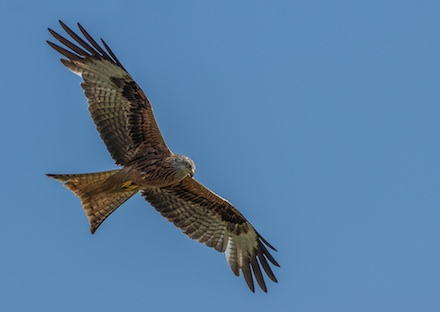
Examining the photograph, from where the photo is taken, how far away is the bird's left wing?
45.6ft

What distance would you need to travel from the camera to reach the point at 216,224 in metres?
14.2

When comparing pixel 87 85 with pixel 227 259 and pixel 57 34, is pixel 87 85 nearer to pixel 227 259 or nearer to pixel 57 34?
pixel 57 34

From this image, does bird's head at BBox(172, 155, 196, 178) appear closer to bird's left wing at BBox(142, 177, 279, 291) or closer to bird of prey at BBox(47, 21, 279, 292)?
bird of prey at BBox(47, 21, 279, 292)

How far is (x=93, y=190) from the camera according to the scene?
12.9m

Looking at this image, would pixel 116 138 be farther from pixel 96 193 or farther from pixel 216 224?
pixel 216 224

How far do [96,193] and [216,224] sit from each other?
7.15 ft

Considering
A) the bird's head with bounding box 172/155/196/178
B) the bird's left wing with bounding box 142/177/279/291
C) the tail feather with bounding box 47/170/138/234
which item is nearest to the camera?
the tail feather with bounding box 47/170/138/234

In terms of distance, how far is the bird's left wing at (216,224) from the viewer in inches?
547

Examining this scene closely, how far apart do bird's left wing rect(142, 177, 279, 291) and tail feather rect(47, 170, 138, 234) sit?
2.43 ft

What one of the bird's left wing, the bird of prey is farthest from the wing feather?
the bird's left wing

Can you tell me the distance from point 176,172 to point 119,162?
88 cm

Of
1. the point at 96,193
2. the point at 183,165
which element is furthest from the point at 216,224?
the point at 96,193

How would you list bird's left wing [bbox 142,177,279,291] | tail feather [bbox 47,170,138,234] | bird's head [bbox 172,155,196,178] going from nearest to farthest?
tail feather [bbox 47,170,138,234]
bird's head [bbox 172,155,196,178]
bird's left wing [bbox 142,177,279,291]

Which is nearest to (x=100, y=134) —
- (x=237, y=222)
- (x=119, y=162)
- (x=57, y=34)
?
(x=119, y=162)
